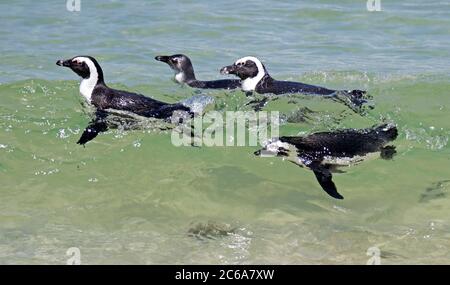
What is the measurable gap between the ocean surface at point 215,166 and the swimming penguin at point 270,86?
11 centimetres

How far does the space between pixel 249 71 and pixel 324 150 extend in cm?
226

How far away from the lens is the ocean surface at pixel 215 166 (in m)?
5.14

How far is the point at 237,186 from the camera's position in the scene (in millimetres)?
6164

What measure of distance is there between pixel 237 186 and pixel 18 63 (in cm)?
437

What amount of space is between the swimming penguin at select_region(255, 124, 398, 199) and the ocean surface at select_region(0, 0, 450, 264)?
0.15 metres

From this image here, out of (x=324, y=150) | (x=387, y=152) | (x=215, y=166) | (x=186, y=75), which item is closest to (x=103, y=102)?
(x=215, y=166)

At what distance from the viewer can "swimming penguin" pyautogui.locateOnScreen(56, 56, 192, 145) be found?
6.89 meters

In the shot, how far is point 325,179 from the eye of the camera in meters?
5.89

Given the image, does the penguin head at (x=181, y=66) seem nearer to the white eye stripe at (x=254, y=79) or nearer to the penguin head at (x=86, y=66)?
the white eye stripe at (x=254, y=79)

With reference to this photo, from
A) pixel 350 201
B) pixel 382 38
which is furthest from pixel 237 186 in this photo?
pixel 382 38

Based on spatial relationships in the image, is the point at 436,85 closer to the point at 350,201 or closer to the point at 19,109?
the point at 350,201

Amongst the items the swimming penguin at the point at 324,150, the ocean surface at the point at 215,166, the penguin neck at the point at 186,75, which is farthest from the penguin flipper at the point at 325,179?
the penguin neck at the point at 186,75

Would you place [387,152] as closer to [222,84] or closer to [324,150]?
[324,150]
